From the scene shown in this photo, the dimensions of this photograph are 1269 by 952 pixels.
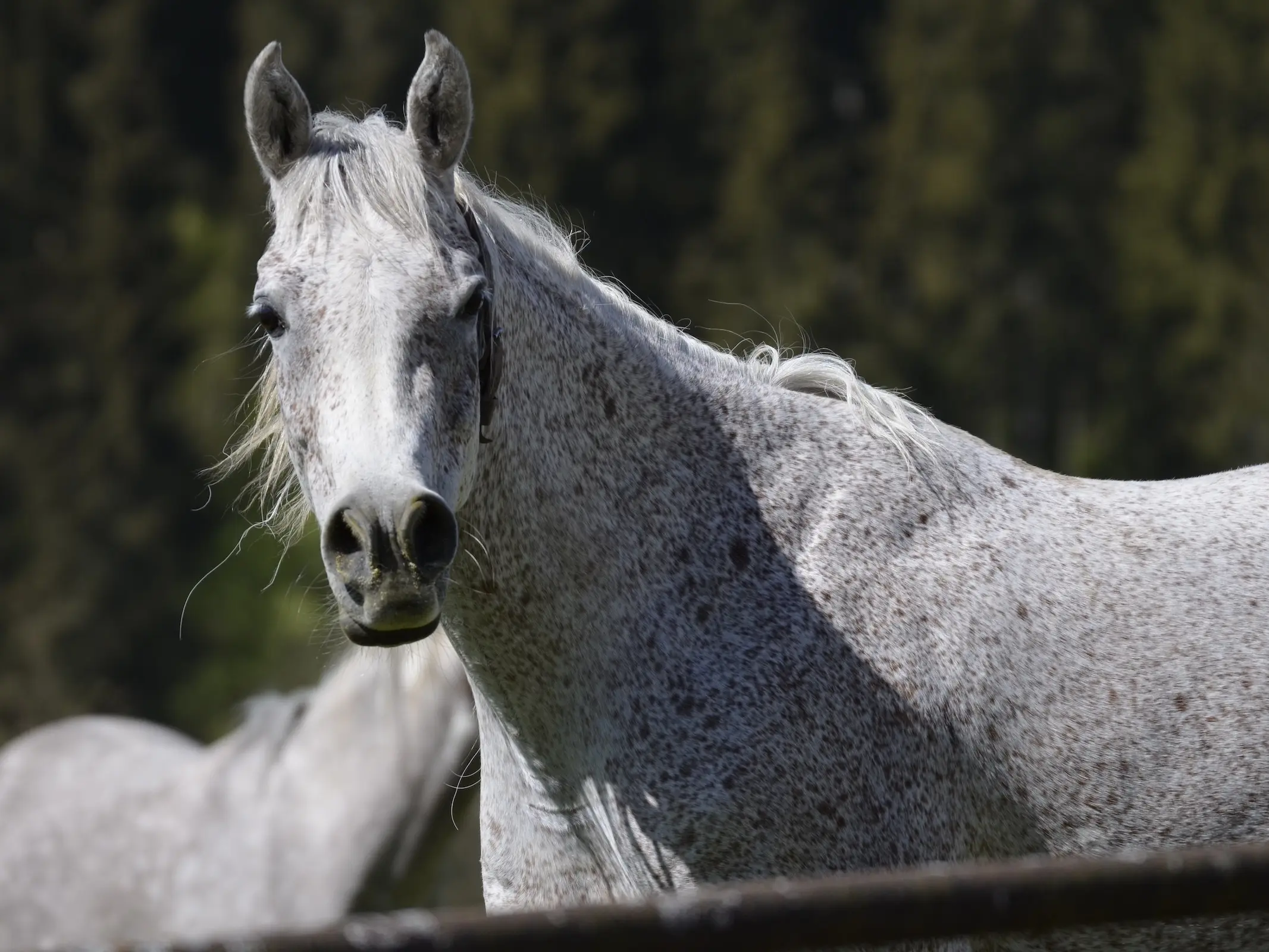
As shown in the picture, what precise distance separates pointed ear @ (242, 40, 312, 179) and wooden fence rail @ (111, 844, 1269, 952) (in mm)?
1687

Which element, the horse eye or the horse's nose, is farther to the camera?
the horse eye

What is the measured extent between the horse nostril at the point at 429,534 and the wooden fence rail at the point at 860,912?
2.77 feet

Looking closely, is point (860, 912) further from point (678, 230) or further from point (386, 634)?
point (678, 230)

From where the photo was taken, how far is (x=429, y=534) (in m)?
2.48

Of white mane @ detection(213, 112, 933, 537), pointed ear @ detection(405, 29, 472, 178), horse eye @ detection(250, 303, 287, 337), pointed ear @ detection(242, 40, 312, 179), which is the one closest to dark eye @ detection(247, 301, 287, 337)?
horse eye @ detection(250, 303, 287, 337)

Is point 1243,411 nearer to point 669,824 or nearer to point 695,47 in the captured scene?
point 695,47

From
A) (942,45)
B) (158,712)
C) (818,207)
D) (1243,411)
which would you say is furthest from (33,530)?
(1243,411)

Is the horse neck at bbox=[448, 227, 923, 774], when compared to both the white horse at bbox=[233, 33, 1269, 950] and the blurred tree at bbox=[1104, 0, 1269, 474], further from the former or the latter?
the blurred tree at bbox=[1104, 0, 1269, 474]

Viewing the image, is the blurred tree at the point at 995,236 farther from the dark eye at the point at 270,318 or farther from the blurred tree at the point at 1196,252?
the dark eye at the point at 270,318

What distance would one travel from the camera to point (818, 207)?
17.7 meters

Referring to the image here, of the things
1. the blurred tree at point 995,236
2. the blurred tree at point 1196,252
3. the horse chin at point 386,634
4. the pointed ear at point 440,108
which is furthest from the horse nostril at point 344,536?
the blurred tree at point 1196,252

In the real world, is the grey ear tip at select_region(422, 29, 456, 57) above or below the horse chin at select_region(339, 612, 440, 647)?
above

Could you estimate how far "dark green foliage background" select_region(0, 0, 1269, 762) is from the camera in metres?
16.4

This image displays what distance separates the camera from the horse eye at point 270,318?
9.01 feet
